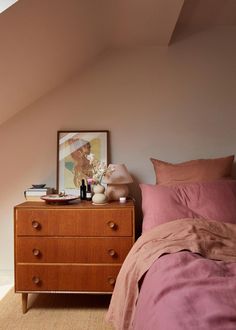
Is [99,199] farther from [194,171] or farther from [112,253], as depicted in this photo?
[194,171]

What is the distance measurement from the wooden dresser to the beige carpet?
12 centimetres

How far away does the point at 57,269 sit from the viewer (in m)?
2.25

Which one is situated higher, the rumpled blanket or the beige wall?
the beige wall

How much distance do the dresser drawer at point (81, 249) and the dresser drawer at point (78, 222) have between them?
4 cm

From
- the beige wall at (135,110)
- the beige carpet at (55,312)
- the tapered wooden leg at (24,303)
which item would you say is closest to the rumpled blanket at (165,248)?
the beige carpet at (55,312)

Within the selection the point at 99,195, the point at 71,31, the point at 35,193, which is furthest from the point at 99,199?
the point at 71,31

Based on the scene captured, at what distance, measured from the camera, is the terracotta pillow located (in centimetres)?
247

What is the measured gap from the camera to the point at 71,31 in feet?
7.18

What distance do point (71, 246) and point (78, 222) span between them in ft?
0.61

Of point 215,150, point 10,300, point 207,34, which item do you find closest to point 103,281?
point 10,300

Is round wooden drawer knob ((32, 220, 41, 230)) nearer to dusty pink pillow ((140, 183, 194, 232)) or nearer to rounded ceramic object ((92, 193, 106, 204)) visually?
rounded ceramic object ((92, 193, 106, 204))

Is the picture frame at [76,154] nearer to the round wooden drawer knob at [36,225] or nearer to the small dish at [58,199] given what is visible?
the small dish at [58,199]

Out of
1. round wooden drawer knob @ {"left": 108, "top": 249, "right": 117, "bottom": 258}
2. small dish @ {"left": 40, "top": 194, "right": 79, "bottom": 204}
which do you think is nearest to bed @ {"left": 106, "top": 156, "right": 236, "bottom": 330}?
round wooden drawer knob @ {"left": 108, "top": 249, "right": 117, "bottom": 258}

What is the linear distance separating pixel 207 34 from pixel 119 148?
1346mm
